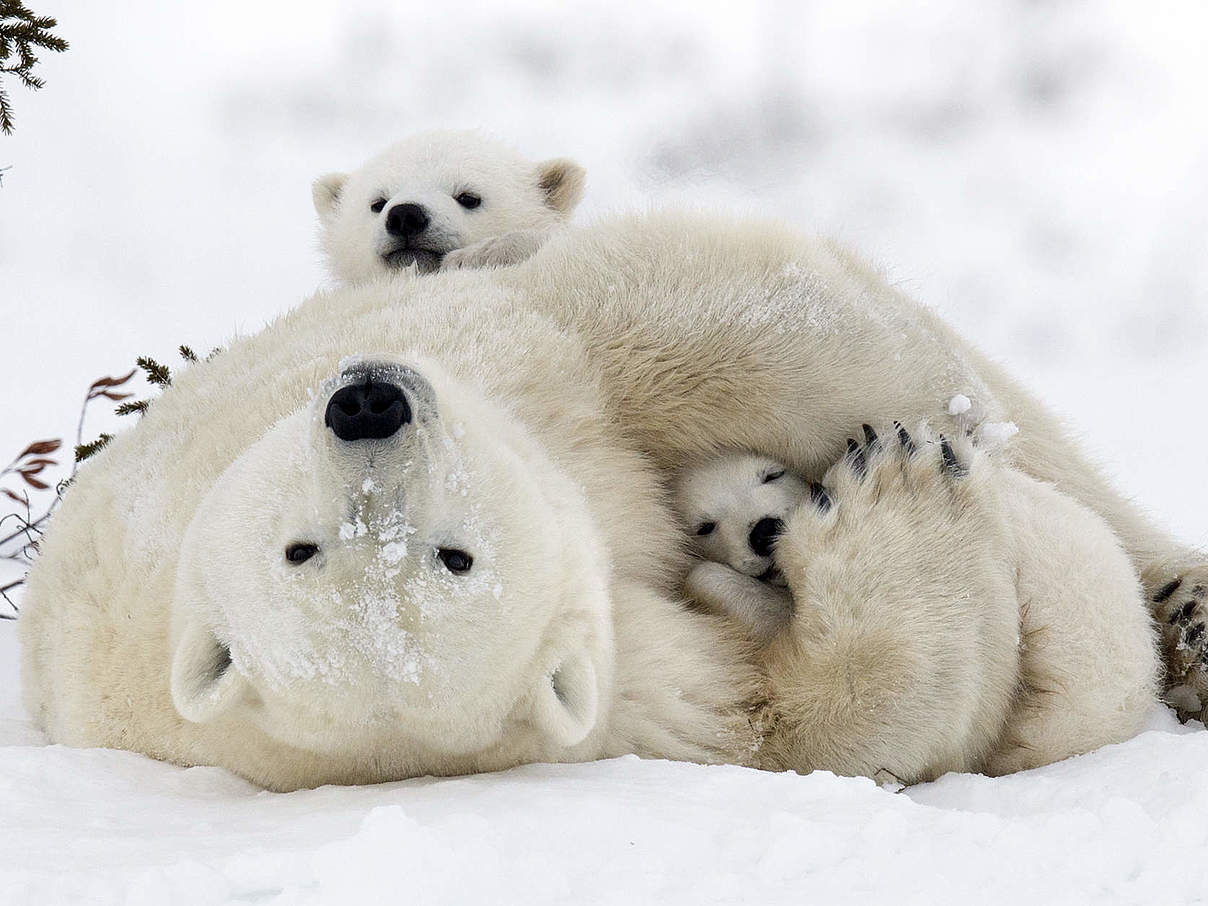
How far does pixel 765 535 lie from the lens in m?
2.97

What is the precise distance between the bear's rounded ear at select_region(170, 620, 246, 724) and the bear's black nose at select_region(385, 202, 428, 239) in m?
2.43

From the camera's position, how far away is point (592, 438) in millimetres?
2875

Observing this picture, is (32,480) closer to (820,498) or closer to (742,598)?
(742,598)

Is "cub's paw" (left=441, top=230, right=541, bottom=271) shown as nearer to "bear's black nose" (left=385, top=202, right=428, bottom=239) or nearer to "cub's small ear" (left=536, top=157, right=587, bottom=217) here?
"bear's black nose" (left=385, top=202, right=428, bottom=239)

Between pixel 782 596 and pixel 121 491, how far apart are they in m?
1.56

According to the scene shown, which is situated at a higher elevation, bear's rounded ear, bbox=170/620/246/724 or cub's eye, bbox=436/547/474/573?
cub's eye, bbox=436/547/474/573

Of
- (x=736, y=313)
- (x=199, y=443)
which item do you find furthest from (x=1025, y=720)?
(x=199, y=443)

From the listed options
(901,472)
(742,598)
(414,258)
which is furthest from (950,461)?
(414,258)

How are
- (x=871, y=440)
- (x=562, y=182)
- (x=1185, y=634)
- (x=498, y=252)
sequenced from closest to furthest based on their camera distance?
(x=871, y=440), (x=1185, y=634), (x=498, y=252), (x=562, y=182)

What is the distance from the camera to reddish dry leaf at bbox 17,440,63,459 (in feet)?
13.4

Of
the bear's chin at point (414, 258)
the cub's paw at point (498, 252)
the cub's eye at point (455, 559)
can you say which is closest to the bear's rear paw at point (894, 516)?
the cub's eye at point (455, 559)

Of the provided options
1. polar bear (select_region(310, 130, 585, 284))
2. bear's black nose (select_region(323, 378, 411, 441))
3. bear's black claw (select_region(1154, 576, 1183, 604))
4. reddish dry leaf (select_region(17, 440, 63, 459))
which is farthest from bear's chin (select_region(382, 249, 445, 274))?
bear's black claw (select_region(1154, 576, 1183, 604))

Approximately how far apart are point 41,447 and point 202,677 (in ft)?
7.45

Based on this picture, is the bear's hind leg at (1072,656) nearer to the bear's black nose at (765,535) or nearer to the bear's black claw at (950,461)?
the bear's black claw at (950,461)
